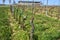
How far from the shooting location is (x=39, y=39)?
53.6 feet

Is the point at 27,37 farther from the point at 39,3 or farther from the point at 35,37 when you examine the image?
the point at 39,3

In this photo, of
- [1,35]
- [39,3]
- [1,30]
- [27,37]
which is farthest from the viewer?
[39,3]

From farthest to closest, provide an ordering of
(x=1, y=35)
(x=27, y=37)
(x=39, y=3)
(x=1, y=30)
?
(x=39, y=3)
(x=1, y=30)
(x=1, y=35)
(x=27, y=37)

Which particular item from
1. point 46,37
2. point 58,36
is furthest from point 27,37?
point 58,36

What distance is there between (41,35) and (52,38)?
1003 millimetres

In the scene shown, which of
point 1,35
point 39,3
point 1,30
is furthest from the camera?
point 39,3

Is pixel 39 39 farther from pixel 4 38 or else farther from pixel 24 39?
pixel 4 38

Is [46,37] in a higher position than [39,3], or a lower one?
higher

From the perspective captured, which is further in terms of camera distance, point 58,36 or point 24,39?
point 58,36

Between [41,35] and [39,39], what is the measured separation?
555 millimetres

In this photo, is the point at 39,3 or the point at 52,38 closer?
the point at 52,38

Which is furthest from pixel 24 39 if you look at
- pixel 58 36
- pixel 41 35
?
pixel 58 36

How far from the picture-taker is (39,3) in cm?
8531

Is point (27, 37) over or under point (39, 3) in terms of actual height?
over
